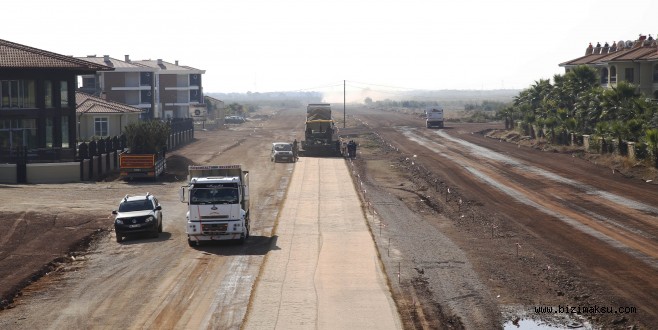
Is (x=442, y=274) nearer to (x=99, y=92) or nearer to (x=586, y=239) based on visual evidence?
(x=586, y=239)

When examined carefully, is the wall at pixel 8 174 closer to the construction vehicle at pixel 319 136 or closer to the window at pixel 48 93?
the window at pixel 48 93

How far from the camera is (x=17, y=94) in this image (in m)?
65.4

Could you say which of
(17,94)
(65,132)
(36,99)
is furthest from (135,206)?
(65,132)

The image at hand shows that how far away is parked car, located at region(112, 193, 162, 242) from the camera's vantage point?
3716 centimetres

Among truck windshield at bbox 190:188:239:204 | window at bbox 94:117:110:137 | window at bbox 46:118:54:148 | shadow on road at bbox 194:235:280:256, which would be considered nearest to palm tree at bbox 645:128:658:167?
shadow on road at bbox 194:235:280:256

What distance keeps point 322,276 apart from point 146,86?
10030cm

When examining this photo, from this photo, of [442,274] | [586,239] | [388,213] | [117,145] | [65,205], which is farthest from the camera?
[117,145]

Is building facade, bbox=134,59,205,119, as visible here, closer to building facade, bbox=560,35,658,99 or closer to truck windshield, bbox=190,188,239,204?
building facade, bbox=560,35,658,99

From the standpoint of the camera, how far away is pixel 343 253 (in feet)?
109

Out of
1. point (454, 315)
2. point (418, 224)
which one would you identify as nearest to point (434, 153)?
point (418, 224)

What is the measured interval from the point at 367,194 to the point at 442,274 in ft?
76.3

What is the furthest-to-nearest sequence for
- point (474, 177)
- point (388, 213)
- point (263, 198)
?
1. point (474, 177)
2. point (263, 198)
3. point (388, 213)

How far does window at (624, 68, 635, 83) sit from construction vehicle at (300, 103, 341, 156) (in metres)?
27.5

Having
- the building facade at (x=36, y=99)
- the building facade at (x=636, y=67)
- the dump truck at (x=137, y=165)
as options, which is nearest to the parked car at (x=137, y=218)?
the dump truck at (x=137, y=165)
